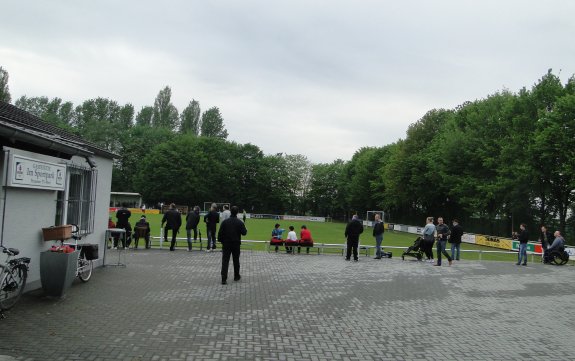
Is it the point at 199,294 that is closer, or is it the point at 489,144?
the point at 199,294

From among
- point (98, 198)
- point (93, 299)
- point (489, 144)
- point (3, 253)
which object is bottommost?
point (93, 299)

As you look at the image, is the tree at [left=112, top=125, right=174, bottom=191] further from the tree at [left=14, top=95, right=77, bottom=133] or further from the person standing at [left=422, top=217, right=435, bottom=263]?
the person standing at [left=422, top=217, right=435, bottom=263]

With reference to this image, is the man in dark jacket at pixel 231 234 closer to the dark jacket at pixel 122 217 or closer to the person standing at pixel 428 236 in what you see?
the dark jacket at pixel 122 217

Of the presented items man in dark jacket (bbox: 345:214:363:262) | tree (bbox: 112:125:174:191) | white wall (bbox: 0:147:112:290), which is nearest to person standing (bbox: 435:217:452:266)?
man in dark jacket (bbox: 345:214:363:262)

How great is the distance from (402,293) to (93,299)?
670 cm

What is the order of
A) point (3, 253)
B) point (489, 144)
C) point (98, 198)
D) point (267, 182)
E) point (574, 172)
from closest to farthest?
point (3, 253)
point (98, 198)
point (574, 172)
point (489, 144)
point (267, 182)

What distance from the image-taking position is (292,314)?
838 centimetres

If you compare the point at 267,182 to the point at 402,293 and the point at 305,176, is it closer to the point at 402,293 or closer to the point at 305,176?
the point at 305,176

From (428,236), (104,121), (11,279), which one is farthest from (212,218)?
(104,121)

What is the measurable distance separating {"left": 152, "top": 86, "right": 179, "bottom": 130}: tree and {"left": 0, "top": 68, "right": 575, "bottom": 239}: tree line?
0.22 metres

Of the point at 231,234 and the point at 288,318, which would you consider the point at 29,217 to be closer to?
the point at 231,234

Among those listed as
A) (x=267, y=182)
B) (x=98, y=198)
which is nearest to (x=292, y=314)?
(x=98, y=198)

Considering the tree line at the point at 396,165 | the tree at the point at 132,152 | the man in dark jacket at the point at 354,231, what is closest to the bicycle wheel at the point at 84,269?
the man in dark jacket at the point at 354,231

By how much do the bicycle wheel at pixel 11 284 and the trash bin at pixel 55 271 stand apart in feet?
1.75
